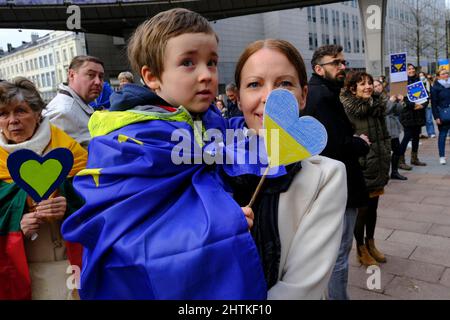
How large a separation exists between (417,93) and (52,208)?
7.60 meters

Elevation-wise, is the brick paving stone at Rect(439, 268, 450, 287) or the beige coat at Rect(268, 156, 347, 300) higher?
the beige coat at Rect(268, 156, 347, 300)

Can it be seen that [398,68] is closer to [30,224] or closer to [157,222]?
[30,224]

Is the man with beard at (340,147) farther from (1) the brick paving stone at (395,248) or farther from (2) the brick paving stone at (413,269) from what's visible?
(1) the brick paving stone at (395,248)

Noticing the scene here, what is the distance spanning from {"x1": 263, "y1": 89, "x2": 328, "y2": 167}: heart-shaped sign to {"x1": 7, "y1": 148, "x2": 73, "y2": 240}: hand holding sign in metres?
1.04

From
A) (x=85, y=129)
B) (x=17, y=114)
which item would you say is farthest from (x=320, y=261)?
(x=85, y=129)

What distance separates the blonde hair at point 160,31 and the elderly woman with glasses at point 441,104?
24.9 feet

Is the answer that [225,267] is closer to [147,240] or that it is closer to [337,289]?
[147,240]

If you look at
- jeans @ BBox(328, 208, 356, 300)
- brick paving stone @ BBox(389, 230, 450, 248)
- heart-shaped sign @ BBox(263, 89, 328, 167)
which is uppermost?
heart-shaped sign @ BBox(263, 89, 328, 167)

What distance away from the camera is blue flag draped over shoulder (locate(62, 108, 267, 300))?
97 centimetres

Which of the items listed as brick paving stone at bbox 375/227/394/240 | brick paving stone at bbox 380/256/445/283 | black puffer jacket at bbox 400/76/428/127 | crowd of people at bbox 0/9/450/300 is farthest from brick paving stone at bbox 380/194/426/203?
crowd of people at bbox 0/9/450/300

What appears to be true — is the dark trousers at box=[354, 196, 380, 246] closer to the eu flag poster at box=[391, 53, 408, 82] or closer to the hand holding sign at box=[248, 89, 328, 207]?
the hand holding sign at box=[248, 89, 328, 207]

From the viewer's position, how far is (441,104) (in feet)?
24.7

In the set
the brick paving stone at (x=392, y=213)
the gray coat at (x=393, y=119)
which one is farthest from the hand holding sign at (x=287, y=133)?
the gray coat at (x=393, y=119)

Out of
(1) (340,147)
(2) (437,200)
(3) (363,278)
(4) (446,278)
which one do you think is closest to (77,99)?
(1) (340,147)
